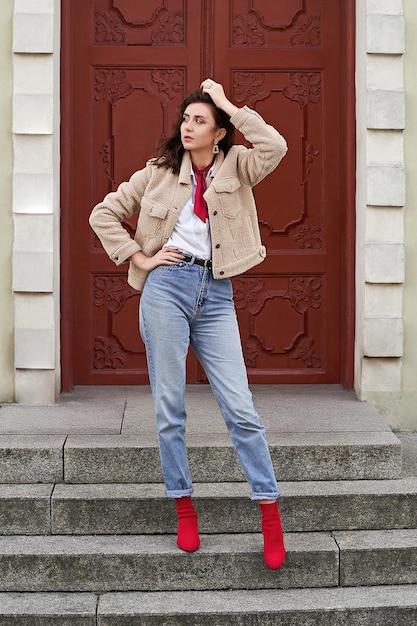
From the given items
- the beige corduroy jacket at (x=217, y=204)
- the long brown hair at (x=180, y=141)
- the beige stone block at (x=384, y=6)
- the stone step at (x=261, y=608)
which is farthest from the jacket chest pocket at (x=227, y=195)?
the beige stone block at (x=384, y=6)

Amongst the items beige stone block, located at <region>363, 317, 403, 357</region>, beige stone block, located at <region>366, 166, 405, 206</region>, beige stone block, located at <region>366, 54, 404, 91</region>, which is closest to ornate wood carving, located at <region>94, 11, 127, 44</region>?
beige stone block, located at <region>366, 54, 404, 91</region>

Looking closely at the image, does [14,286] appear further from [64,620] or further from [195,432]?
[64,620]

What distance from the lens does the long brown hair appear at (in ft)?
14.6

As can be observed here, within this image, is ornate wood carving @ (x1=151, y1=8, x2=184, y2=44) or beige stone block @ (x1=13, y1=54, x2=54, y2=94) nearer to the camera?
beige stone block @ (x1=13, y1=54, x2=54, y2=94)

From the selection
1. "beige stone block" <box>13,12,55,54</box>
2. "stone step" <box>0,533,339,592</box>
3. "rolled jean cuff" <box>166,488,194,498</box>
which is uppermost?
"beige stone block" <box>13,12,55,54</box>

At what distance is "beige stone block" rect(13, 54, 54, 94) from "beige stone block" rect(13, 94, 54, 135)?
0.16ft

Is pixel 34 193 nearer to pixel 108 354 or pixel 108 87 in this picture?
pixel 108 87

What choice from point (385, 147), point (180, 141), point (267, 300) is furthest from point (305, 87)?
point (180, 141)

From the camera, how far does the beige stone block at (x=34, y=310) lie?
21.0 feet

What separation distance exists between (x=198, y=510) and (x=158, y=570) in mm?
421

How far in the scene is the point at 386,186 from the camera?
21.2ft

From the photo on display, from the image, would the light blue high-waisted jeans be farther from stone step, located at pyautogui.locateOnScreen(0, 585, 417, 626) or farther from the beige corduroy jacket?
stone step, located at pyautogui.locateOnScreen(0, 585, 417, 626)

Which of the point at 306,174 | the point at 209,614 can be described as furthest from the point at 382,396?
the point at 209,614

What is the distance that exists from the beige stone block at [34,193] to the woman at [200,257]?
1924 mm
